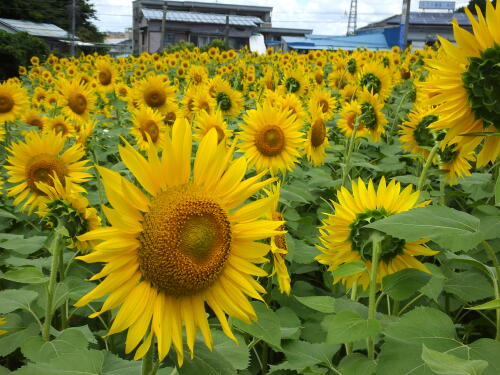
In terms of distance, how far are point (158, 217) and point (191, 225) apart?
8cm

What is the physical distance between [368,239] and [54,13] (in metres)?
42.9

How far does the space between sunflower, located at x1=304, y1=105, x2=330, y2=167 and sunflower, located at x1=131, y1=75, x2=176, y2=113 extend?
1.72 meters

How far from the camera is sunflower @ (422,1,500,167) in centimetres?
120

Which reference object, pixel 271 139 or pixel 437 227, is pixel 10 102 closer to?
pixel 271 139

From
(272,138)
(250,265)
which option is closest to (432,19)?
(272,138)

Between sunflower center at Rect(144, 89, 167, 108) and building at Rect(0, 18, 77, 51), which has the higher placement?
building at Rect(0, 18, 77, 51)

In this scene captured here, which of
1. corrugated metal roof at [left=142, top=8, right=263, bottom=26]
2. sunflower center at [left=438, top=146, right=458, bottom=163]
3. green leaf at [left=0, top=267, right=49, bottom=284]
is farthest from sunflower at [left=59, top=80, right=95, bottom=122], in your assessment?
corrugated metal roof at [left=142, top=8, right=263, bottom=26]

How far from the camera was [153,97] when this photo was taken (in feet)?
15.3

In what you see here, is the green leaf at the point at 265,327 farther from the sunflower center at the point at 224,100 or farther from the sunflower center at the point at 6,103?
the sunflower center at the point at 6,103

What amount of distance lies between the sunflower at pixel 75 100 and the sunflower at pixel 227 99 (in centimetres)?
128

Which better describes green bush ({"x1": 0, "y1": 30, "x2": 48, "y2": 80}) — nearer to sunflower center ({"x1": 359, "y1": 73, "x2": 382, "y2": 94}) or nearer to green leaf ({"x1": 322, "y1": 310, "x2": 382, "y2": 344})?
sunflower center ({"x1": 359, "y1": 73, "x2": 382, "y2": 94})

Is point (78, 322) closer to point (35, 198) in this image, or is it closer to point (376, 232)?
point (35, 198)

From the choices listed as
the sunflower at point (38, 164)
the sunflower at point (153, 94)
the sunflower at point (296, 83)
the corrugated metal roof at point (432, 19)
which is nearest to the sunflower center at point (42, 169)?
the sunflower at point (38, 164)

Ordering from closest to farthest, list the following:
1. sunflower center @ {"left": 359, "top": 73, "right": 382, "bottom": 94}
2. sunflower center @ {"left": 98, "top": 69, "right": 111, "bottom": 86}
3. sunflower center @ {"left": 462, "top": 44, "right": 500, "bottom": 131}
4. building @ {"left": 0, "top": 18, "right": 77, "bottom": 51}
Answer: sunflower center @ {"left": 462, "top": 44, "right": 500, "bottom": 131} → sunflower center @ {"left": 359, "top": 73, "right": 382, "bottom": 94} → sunflower center @ {"left": 98, "top": 69, "right": 111, "bottom": 86} → building @ {"left": 0, "top": 18, "right": 77, "bottom": 51}
